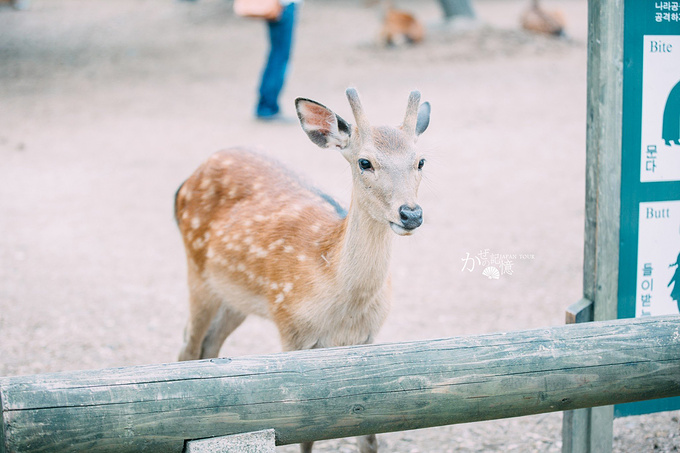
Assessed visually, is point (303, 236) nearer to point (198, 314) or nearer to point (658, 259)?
point (198, 314)

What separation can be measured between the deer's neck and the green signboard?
3.46 ft

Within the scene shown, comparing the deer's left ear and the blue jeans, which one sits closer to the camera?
the deer's left ear

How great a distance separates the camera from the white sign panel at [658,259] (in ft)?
10.6

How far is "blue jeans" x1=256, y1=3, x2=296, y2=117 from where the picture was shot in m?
9.40

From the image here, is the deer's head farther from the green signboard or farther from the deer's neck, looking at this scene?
the green signboard

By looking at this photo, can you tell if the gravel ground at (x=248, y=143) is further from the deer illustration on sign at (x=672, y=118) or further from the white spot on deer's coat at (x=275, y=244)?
the deer illustration on sign at (x=672, y=118)

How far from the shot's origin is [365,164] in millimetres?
3107

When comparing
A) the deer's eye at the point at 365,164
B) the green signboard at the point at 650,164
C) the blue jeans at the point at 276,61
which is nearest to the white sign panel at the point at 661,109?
the green signboard at the point at 650,164

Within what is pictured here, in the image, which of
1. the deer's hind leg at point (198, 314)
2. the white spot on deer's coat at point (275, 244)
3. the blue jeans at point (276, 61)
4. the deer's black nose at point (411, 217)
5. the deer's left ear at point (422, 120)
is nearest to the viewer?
the deer's black nose at point (411, 217)

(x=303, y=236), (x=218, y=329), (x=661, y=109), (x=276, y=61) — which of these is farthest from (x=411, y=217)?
(x=276, y=61)

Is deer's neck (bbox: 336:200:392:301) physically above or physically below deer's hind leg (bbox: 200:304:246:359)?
above

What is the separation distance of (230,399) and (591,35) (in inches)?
82.4

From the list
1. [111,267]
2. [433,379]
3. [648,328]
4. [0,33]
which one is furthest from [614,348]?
[0,33]

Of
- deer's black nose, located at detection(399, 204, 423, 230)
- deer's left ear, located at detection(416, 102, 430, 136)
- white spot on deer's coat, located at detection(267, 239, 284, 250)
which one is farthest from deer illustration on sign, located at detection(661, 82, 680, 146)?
white spot on deer's coat, located at detection(267, 239, 284, 250)
